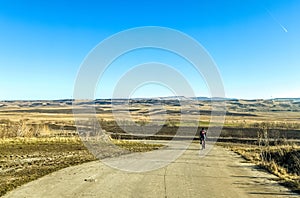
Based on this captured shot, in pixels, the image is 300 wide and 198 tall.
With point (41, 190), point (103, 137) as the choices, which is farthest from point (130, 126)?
point (41, 190)

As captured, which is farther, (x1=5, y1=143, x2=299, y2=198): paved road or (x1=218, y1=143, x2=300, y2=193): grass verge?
(x1=218, y1=143, x2=300, y2=193): grass verge

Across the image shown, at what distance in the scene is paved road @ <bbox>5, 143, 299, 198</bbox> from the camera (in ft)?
36.0

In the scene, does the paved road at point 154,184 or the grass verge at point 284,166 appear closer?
the paved road at point 154,184

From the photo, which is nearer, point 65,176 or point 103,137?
point 65,176

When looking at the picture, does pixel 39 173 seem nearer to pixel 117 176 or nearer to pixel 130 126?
pixel 117 176

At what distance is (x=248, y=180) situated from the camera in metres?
14.4

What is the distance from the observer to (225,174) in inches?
630

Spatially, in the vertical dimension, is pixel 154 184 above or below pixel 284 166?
above

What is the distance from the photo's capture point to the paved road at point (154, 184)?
10984 millimetres

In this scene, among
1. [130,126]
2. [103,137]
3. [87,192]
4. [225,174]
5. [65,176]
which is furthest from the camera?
[130,126]

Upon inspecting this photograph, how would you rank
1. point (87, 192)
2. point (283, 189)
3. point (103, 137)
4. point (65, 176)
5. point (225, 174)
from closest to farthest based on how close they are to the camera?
point (87, 192) → point (283, 189) → point (65, 176) → point (225, 174) → point (103, 137)

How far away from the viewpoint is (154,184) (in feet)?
41.6

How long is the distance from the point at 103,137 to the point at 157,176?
27.8 metres

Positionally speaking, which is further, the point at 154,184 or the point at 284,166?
the point at 284,166
